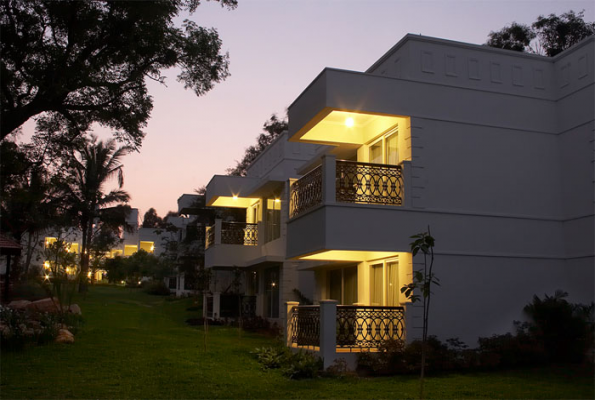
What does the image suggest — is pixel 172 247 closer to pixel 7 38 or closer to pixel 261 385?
pixel 7 38

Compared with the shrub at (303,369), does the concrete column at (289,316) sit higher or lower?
higher

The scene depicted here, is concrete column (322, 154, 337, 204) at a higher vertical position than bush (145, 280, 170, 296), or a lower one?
higher

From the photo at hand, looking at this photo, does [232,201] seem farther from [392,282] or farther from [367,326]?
[367,326]

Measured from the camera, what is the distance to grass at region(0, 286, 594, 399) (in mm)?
10656

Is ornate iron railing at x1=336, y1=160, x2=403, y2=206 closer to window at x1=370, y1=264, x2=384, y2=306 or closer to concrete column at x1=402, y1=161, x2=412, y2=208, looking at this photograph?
concrete column at x1=402, y1=161, x2=412, y2=208

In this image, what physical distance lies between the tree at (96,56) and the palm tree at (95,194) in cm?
2014

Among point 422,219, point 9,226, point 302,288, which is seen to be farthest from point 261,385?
point 9,226

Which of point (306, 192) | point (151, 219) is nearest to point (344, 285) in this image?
point (306, 192)

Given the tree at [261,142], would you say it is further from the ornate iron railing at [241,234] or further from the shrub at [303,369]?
the shrub at [303,369]

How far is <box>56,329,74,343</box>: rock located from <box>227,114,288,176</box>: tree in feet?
91.1

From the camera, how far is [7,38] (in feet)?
47.3

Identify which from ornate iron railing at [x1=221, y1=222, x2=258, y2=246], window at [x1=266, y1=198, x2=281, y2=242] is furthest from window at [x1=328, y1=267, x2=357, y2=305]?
→ ornate iron railing at [x1=221, y1=222, x2=258, y2=246]

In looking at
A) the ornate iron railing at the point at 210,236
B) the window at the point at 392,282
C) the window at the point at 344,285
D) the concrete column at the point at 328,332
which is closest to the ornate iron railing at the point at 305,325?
the concrete column at the point at 328,332

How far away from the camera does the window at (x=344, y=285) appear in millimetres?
17281
